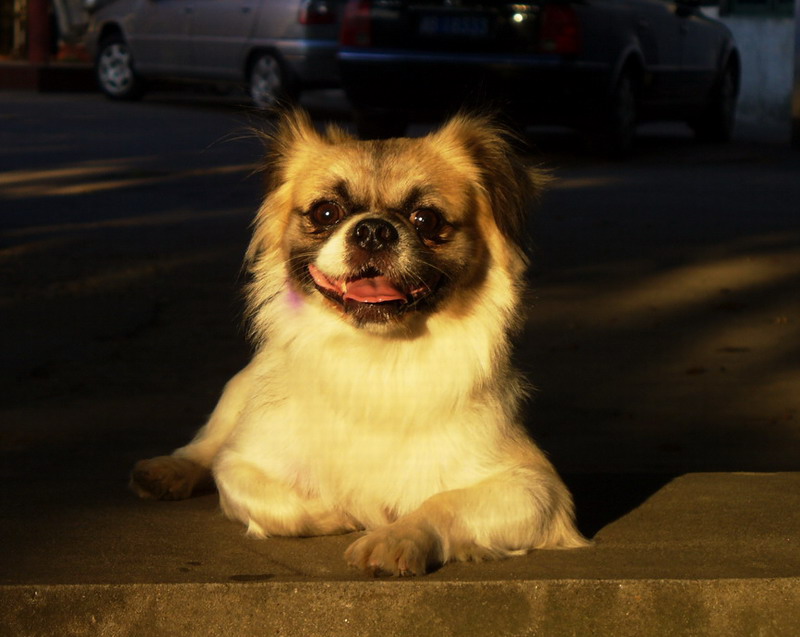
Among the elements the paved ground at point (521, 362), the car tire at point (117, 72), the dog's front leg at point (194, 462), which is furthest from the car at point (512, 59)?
the dog's front leg at point (194, 462)

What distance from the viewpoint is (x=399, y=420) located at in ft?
14.8

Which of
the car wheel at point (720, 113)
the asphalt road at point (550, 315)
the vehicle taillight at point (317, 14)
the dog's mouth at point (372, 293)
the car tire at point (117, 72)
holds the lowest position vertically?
the car tire at point (117, 72)

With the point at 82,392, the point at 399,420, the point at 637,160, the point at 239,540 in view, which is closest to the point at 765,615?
the point at 399,420

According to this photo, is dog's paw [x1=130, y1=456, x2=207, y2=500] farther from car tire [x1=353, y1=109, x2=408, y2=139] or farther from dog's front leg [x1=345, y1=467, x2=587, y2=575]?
car tire [x1=353, y1=109, x2=408, y2=139]

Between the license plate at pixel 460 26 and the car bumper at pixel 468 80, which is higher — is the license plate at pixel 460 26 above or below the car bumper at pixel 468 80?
above

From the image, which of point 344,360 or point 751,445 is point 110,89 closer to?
point 751,445

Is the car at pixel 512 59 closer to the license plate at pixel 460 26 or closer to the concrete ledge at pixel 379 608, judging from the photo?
the license plate at pixel 460 26

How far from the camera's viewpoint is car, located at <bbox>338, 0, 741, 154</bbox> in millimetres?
15453

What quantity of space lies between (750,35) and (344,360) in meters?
21.5

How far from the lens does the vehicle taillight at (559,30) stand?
606 inches

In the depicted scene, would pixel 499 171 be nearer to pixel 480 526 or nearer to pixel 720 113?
pixel 480 526

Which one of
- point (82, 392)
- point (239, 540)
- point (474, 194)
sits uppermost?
point (474, 194)

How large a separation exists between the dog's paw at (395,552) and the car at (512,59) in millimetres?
11071

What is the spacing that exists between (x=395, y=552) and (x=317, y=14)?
54.3 feet
